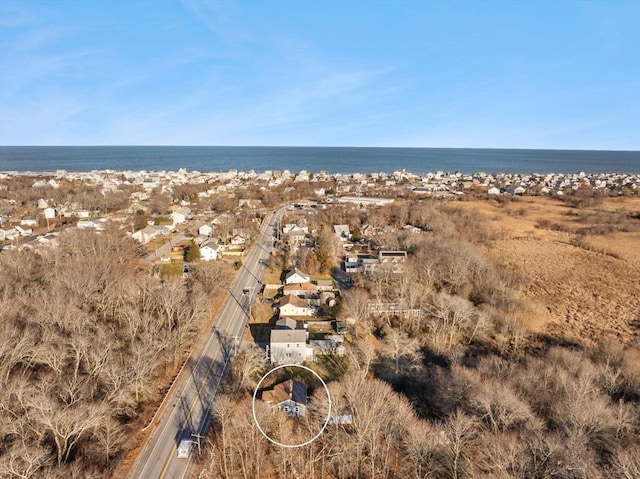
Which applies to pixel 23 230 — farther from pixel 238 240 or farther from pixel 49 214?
pixel 238 240

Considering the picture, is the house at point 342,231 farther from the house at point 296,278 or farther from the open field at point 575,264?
the open field at point 575,264

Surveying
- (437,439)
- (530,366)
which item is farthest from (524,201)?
(437,439)

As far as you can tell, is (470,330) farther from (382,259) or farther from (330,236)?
(330,236)

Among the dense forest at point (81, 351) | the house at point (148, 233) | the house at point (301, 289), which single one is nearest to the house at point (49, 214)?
the house at point (148, 233)

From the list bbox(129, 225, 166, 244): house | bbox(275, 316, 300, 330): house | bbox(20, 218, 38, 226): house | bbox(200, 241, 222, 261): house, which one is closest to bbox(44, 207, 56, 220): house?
bbox(20, 218, 38, 226): house

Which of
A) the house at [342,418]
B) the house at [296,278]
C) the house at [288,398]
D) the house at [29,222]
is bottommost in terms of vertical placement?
the house at [288,398]

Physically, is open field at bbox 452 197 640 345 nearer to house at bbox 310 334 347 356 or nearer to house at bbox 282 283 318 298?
house at bbox 310 334 347 356
